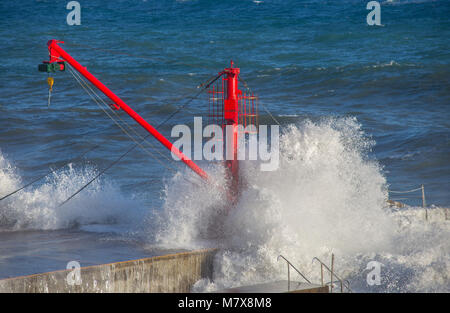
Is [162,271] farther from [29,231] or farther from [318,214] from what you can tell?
[29,231]

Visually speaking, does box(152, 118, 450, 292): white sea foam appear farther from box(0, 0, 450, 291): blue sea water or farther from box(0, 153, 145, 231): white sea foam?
box(0, 153, 145, 231): white sea foam

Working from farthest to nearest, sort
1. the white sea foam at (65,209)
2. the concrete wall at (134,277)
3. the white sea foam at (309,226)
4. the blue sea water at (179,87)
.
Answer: the blue sea water at (179,87), the white sea foam at (65,209), the white sea foam at (309,226), the concrete wall at (134,277)

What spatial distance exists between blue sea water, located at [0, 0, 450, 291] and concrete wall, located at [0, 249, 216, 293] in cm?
178

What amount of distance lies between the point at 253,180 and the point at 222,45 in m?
39.0

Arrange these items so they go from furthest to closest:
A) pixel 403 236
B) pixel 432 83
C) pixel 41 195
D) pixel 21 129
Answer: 1. pixel 432 83
2. pixel 21 129
3. pixel 41 195
4. pixel 403 236

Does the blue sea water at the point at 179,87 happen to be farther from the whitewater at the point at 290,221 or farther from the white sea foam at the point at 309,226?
the white sea foam at the point at 309,226

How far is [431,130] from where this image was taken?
1273 inches

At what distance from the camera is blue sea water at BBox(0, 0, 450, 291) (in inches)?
846

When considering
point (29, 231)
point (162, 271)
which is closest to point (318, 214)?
point (162, 271)

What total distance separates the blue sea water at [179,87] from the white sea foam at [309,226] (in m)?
1.83

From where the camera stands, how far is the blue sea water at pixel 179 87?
21.5 meters

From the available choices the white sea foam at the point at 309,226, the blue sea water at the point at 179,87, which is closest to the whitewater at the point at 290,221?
the white sea foam at the point at 309,226

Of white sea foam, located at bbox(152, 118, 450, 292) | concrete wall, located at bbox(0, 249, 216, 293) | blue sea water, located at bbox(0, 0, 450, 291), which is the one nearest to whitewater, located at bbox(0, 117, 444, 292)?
white sea foam, located at bbox(152, 118, 450, 292)

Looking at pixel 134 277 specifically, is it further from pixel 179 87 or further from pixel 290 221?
pixel 179 87
